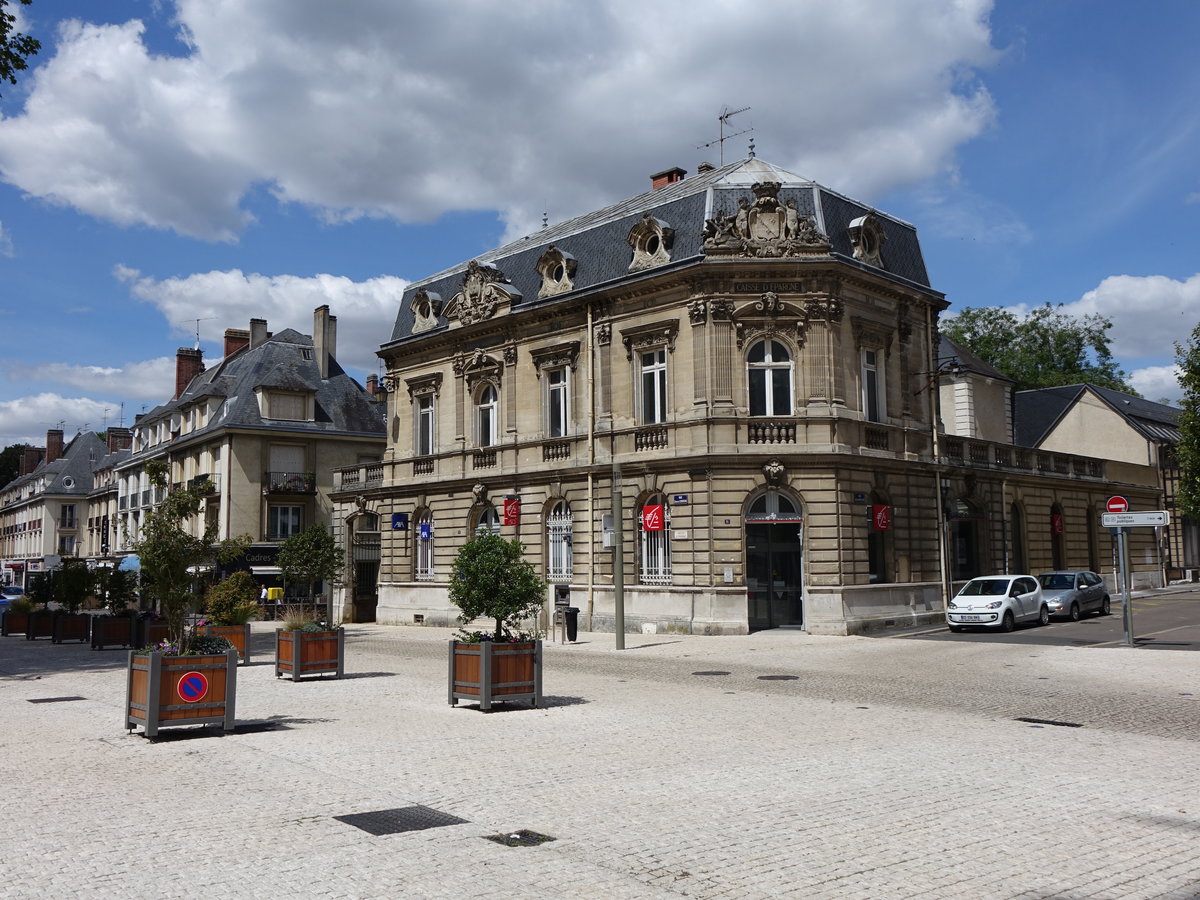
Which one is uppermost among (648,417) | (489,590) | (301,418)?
(301,418)

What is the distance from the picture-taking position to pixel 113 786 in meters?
9.20

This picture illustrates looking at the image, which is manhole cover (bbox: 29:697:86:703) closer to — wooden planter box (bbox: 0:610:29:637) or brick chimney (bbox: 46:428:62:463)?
wooden planter box (bbox: 0:610:29:637)

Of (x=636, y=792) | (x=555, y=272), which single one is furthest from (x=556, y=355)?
(x=636, y=792)

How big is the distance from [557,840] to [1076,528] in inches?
1440

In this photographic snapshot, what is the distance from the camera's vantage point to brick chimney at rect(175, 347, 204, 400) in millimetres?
60969

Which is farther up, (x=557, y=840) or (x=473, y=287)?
(x=473, y=287)

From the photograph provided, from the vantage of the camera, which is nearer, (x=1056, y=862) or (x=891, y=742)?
(x=1056, y=862)

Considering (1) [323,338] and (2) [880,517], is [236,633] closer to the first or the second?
(2) [880,517]

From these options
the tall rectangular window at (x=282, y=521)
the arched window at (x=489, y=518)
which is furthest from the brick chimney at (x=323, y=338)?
the arched window at (x=489, y=518)

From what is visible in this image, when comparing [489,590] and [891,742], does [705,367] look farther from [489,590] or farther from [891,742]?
[891,742]

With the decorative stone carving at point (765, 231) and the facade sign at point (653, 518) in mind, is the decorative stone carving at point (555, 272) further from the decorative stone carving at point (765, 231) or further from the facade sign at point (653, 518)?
the facade sign at point (653, 518)

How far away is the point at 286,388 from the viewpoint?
50312mm

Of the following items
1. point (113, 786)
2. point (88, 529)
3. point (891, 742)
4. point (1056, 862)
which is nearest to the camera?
point (1056, 862)

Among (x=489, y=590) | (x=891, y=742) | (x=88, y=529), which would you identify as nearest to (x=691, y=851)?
(x=891, y=742)
